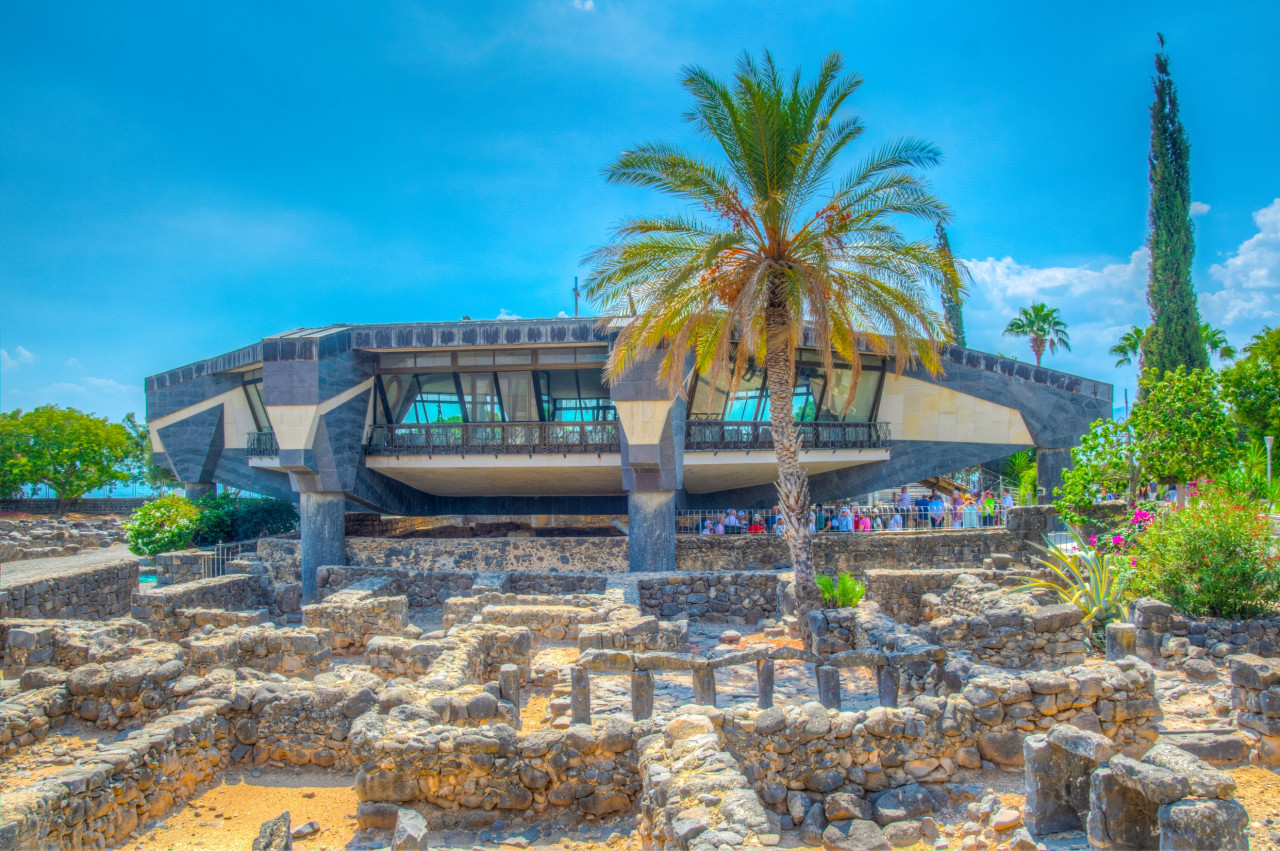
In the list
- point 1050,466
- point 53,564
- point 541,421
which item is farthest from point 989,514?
point 53,564

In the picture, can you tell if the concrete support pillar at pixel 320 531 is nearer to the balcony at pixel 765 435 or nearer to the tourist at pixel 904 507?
the balcony at pixel 765 435

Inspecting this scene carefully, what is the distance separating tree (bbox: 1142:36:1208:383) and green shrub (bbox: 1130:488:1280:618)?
24.4m

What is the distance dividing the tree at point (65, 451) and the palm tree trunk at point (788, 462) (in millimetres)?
48579

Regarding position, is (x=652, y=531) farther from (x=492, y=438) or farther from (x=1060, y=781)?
(x=1060, y=781)

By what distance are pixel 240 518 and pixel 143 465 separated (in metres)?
39.4

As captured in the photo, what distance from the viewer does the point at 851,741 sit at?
7.54 m

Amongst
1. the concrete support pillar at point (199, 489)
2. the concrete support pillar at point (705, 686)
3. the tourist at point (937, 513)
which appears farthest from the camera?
the concrete support pillar at point (199, 489)

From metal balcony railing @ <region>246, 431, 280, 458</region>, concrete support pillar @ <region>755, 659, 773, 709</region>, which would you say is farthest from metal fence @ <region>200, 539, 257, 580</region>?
concrete support pillar @ <region>755, 659, 773, 709</region>

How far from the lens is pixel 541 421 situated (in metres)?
24.2

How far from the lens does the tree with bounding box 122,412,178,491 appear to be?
1866 inches

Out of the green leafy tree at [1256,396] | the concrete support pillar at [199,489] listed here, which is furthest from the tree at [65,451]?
the green leafy tree at [1256,396]

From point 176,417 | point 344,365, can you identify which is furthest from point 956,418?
point 176,417

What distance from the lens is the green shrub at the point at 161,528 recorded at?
78.8ft

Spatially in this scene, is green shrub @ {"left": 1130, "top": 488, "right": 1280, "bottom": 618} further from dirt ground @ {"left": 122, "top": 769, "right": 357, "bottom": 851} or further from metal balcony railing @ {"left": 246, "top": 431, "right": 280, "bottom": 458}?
metal balcony railing @ {"left": 246, "top": 431, "right": 280, "bottom": 458}
